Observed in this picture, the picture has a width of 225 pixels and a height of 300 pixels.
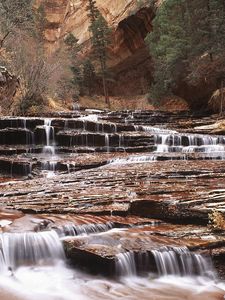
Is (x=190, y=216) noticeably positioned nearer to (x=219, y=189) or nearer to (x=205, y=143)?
(x=219, y=189)

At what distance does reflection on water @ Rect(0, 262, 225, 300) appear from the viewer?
5.73 meters

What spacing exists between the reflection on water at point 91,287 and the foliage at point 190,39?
61.5 feet

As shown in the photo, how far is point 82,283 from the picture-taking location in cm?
616

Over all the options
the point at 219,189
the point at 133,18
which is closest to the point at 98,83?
the point at 133,18

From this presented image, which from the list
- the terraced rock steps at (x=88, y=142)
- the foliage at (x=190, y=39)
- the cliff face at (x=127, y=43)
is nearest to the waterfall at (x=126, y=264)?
the terraced rock steps at (x=88, y=142)

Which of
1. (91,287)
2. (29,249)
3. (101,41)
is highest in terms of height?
(101,41)

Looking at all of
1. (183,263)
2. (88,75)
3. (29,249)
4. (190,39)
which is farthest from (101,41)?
(183,263)

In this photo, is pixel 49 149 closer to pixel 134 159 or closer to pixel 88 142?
pixel 88 142

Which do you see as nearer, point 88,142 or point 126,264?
point 126,264

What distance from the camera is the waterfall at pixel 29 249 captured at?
21.0 feet

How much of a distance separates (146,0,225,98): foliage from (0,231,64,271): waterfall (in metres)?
18.9

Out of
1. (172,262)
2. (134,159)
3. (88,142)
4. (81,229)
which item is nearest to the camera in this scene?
(172,262)

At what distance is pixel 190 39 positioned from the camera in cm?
2520

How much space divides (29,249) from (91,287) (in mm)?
1266
